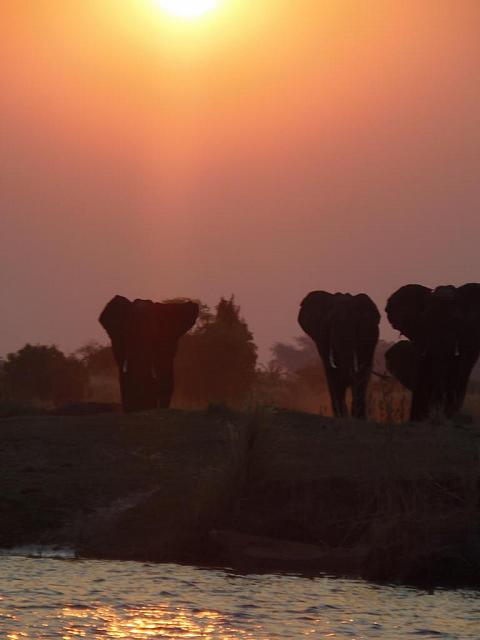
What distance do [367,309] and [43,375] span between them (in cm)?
1361

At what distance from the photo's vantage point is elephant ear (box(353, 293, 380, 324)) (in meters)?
30.2

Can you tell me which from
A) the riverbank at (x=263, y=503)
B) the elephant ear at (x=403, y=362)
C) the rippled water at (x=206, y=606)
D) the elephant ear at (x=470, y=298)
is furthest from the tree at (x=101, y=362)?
the rippled water at (x=206, y=606)

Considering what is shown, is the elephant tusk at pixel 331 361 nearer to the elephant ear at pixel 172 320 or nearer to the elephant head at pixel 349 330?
the elephant head at pixel 349 330

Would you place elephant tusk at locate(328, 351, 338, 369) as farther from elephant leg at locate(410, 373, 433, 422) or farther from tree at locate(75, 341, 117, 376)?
tree at locate(75, 341, 117, 376)

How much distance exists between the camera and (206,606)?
39.5ft

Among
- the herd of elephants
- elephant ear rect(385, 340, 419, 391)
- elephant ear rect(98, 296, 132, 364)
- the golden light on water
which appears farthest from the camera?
elephant ear rect(385, 340, 419, 391)

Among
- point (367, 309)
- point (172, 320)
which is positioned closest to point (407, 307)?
point (367, 309)

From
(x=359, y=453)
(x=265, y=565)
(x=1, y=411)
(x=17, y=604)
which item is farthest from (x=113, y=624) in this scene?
(x=1, y=411)

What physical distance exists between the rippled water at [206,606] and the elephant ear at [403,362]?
65.6ft

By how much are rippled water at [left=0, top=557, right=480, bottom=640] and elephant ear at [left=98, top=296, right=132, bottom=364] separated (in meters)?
16.8

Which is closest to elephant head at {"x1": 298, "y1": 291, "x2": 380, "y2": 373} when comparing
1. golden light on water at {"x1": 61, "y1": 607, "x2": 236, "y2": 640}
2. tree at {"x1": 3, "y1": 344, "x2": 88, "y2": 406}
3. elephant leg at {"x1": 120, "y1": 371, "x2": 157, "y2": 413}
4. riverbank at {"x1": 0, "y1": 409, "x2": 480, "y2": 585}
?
elephant leg at {"x1": 120, "y1": 371, "x2": 157, "y2": 413}

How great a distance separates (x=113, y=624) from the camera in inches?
438

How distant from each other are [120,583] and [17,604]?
1.41m

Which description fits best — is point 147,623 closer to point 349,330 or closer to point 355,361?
point 355,361
